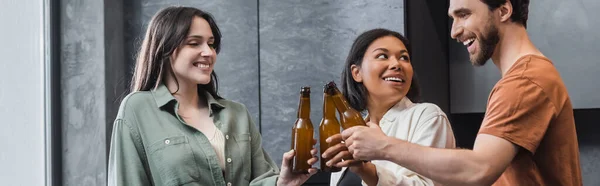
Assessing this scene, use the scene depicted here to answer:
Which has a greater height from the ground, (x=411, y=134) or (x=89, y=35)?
(x=89, y=35)

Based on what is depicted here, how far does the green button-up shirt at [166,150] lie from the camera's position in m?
1.93

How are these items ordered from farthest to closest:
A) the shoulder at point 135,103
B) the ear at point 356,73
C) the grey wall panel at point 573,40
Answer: the grey wall panel at point 573,40 → the ear at point 356,73 → the shoulder at point 135,103

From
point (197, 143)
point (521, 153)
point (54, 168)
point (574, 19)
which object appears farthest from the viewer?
point (54, 168)

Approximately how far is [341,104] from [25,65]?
2226 millimetres

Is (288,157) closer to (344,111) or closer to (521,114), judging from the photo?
(344,111)

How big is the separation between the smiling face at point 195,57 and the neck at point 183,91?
2 centimetres

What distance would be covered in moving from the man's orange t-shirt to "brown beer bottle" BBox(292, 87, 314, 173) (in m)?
0.38

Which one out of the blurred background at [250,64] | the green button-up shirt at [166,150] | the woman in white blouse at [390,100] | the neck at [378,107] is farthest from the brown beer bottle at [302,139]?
the blurred background at [250,64]

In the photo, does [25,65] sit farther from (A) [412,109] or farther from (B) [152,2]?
(A) [412,109]

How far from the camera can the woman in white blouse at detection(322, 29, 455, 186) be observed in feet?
6.38

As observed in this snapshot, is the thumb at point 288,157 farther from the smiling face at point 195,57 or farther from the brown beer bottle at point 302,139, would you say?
the smiling face at point 195,57

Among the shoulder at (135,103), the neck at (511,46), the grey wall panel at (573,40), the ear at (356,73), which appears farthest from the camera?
the grey wall panel at (573,40)

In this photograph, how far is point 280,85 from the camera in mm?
3344

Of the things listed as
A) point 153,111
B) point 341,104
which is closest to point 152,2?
point 153,111
